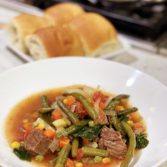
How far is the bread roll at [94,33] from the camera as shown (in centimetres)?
178

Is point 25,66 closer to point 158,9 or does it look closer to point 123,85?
point 123,85

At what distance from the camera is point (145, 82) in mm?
1425

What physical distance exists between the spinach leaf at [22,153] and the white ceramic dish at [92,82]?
1.8 inches

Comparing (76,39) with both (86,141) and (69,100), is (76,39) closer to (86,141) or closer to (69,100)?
(69,100)

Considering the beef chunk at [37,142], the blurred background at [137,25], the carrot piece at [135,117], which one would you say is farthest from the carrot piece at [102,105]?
the blurred background at [137,25]

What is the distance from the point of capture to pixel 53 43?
167cm

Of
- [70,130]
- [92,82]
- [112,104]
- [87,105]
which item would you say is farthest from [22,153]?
[92,82]

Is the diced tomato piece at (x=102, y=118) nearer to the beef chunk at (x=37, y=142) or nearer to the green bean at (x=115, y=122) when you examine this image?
the green bean at (x=115, y=122)

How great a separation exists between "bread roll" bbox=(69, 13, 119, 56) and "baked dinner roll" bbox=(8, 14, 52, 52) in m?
0.16

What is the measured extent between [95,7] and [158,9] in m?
0.35

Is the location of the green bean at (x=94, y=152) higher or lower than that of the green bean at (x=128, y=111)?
lower

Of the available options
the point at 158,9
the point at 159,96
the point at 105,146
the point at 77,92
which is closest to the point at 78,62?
the point at 77,92

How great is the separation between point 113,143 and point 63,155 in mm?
145

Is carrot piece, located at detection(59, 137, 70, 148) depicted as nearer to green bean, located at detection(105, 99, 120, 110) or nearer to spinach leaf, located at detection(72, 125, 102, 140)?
spinach leaf, located at detection(72, 125, 102, 140)
